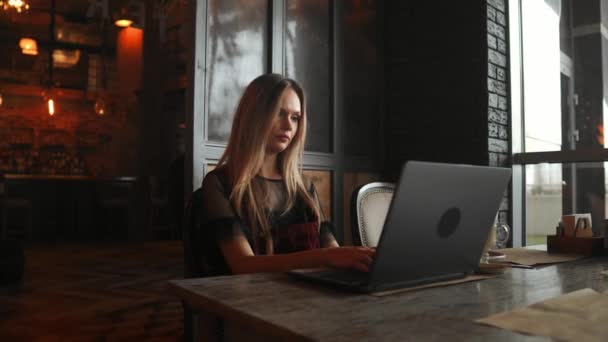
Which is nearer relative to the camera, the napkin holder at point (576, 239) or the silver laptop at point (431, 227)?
the silver laptop at point (431, 227)

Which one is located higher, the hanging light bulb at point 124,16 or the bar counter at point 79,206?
the hanging light bulb at point 124,16

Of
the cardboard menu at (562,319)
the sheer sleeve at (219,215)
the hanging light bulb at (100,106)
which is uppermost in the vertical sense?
the hanging light bulb at (100,106)

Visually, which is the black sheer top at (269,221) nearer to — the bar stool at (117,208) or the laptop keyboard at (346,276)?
the laptop keyboard at (346,276)

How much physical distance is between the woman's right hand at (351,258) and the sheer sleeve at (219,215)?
403 millimetres

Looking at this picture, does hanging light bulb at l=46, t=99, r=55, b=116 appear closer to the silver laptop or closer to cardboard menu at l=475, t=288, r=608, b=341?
the silver laptop

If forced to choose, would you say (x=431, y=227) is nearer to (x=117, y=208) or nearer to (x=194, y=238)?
(x=194, y=238)

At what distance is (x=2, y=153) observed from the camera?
8438 mm

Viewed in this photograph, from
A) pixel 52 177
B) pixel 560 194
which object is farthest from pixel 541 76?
pixel 52 177

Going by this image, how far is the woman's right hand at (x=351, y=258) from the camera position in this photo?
97cm

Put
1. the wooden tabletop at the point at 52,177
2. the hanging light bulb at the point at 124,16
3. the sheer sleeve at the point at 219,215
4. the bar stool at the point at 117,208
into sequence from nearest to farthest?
the sheer sleeve at the point at 219,215 → the hanging light bulb at the point at 124,16 → the wooden tabletop at the point at 52,177 → the bar stool at the point at 117,208

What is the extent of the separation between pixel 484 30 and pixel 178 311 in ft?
8.29

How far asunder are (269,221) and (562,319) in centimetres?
97

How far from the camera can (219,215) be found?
140cm

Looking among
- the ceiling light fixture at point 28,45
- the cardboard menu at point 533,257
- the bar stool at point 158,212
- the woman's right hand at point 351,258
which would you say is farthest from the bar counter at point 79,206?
the woman's right hand at point 351,258
